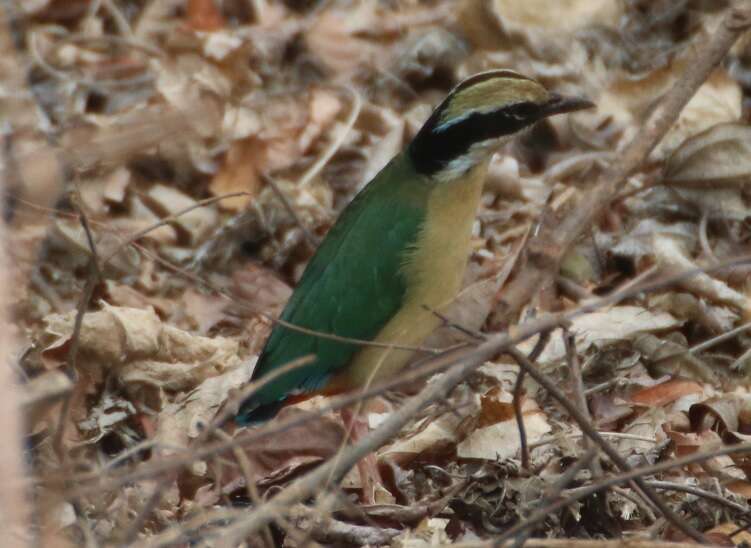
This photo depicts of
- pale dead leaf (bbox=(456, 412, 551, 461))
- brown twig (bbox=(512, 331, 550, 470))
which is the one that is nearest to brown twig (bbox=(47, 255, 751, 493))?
brown twig (bbox=(512, 331, 550, 470))

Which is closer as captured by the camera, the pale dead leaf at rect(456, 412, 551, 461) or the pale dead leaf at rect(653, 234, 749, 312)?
the pale dead leaf at rect(456, 412, 551, 461)

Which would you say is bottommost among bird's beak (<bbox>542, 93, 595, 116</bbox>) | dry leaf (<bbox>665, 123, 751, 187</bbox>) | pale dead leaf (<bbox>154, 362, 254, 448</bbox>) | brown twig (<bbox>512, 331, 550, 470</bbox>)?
pale dead leaf (<bbox>154, 362, 254, 448</bbox>)

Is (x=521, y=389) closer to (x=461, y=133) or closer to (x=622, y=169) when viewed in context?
(x=622, y=169)

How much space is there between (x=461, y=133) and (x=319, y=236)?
6.29 ft

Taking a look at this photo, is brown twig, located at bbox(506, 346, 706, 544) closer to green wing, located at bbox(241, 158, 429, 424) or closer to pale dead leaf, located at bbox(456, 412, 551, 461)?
pale dead leaf, located at bbox(456, 412, 551, 461)

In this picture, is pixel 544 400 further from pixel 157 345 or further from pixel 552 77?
pixel 552 77

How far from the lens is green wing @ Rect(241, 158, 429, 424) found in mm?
5293

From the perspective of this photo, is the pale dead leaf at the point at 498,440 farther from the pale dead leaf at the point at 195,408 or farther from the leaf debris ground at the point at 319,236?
the pale dead leaf at the point at 195,408

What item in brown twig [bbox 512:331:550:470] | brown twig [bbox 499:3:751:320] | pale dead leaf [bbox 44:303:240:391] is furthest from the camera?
pale dead leaf [bbox 44:303:240:391]

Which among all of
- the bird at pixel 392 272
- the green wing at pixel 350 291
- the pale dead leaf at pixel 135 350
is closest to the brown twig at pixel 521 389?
the bird at pixel 392 272

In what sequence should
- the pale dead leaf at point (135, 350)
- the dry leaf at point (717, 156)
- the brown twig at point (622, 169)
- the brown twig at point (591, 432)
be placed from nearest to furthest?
the brown twig at point (591, 432) < the brown twig at point (622, 169) < the pale dead leaf at point (135, 350) < the dry leaf at point (717, 156)

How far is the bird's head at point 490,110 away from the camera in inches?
201

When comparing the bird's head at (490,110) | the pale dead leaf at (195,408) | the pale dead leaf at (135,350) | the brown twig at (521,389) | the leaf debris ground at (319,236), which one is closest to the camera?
the brown twig at (521,389)

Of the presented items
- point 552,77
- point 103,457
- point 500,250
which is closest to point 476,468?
point 103,457
